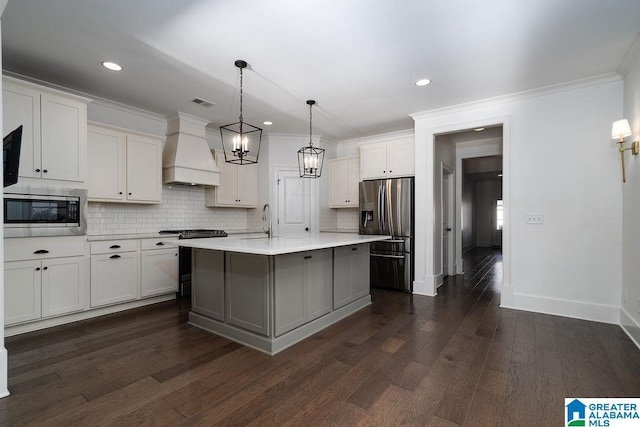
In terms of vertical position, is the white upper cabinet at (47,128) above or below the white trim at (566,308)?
above

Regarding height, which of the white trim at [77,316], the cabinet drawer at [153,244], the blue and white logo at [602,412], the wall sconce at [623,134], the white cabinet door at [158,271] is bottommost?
the blue and white logo at [602,412]

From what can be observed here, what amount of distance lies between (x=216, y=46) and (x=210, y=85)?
904 mm

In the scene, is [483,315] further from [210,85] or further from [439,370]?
[210,85]

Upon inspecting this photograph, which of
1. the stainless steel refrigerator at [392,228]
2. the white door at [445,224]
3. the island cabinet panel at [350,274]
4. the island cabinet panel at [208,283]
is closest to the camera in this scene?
the island cabinet panel at [208,283]

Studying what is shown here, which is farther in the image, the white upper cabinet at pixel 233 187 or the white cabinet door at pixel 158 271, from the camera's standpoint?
the white upper cabinet at pixel 233 187

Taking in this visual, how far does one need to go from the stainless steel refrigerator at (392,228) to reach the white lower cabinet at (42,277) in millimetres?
3927

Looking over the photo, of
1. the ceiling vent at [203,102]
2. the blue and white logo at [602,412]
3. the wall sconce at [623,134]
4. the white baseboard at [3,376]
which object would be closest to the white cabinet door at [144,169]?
the ceiling vent at [203,102]

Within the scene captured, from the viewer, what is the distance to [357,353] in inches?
102

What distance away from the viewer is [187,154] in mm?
4613

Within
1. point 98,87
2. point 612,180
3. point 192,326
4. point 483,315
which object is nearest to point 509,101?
point 612,180

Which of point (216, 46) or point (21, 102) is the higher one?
point (216, 46)

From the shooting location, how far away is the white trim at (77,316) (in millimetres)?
3006

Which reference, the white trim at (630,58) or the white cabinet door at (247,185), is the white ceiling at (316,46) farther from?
the white cabinet door at (247,185)

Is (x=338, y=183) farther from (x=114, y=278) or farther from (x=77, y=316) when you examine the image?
(x=77, y=316)
